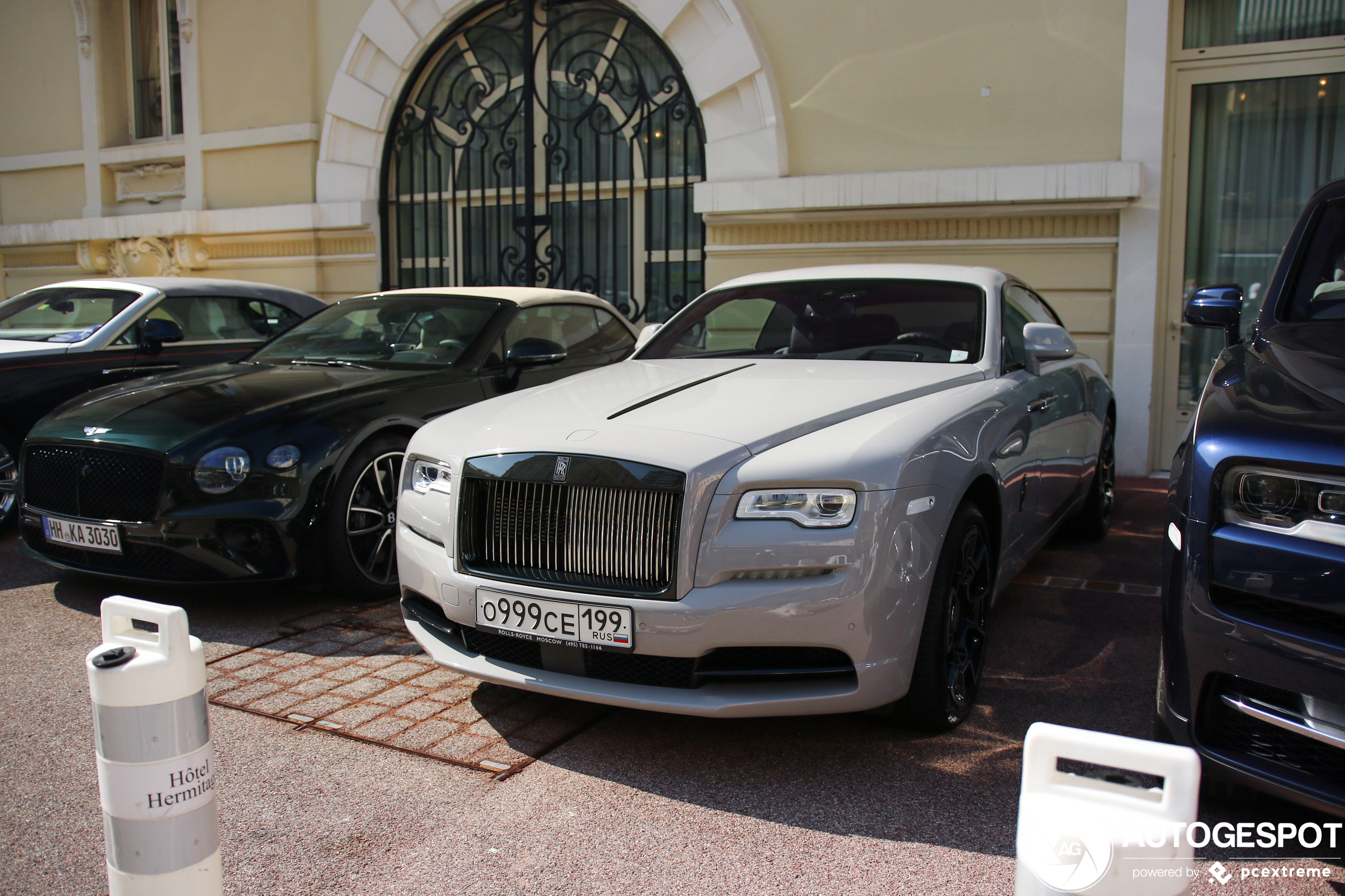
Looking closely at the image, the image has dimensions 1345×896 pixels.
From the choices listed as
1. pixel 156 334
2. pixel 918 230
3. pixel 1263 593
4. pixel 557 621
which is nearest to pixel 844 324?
pixel 557 621

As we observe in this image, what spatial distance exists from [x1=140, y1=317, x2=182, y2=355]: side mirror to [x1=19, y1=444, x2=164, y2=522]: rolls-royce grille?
203 centimetres

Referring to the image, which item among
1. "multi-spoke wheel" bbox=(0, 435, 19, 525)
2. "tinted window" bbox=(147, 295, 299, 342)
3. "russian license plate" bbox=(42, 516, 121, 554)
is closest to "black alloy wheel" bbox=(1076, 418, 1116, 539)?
"russian license plate" bbox=(42, 516, 121, 554)

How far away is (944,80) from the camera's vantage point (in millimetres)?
8141

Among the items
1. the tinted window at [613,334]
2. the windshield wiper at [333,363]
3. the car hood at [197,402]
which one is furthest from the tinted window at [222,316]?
the tinted window at [613,334]

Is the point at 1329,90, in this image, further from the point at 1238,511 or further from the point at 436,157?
the point at 436,157

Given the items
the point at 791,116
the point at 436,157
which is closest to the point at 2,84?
the point at 436,157

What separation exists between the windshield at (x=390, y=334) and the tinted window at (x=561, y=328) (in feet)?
0.57

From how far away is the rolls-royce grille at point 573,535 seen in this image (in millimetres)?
2863

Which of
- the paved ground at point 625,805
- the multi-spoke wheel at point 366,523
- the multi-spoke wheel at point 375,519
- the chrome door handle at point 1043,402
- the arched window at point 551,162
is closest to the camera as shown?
the paved ground at point 625,805

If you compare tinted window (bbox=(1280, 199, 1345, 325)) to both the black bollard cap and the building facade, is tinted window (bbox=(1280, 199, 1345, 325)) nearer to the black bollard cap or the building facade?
the black bollard cap

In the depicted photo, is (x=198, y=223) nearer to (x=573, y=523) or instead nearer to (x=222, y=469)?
(x=222, y=469)

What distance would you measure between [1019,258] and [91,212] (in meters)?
11.0

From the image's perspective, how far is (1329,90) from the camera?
291 inches

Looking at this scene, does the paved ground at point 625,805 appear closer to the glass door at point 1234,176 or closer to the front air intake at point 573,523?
the front air intake at point 573,523
